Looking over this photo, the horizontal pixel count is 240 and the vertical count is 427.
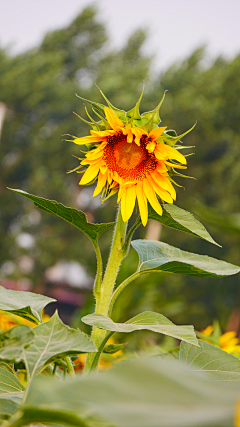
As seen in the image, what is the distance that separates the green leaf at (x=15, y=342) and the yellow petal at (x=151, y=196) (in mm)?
143

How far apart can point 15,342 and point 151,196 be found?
177mm

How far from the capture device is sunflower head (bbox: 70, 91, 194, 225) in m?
0.31

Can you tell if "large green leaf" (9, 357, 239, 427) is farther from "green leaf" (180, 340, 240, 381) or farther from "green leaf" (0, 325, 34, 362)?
"green leaf" (180, 340, 240, 381)

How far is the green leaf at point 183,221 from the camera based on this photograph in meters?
0.25

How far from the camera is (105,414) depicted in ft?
0.26

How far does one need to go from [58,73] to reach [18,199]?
88.9 inches

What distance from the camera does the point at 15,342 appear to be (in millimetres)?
160

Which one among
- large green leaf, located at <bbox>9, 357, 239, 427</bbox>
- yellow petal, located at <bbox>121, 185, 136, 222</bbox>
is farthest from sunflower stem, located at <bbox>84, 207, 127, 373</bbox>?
large green leaf, located at <bbox>9, 357, 239, 427</bbox>

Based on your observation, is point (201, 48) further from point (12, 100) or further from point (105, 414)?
point (105, 414)

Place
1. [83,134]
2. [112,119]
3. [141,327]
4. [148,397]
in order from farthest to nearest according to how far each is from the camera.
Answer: [83,134], [112,119], [141,327], [148,397]

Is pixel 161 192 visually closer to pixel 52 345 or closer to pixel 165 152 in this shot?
pixel 165 152

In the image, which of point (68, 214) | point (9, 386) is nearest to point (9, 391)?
point (9, 386)

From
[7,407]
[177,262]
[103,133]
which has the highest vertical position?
[103,133]

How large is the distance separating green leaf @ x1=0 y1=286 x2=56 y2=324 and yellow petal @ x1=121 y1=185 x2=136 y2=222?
A: 0.09 meters
